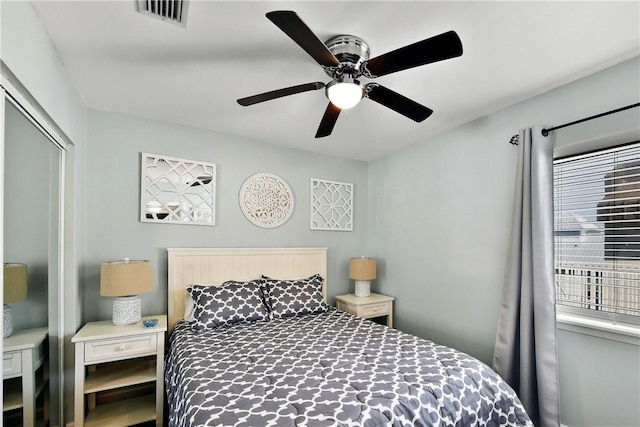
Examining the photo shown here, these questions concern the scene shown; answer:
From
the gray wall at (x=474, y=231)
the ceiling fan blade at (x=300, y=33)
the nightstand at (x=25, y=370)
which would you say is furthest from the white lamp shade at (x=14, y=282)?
the gray wall at (x=474, y=231)

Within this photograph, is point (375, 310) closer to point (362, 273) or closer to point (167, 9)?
point (362, 273)

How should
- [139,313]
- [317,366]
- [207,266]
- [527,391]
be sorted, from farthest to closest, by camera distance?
[207,266] → [139,313] → [527,391] → [317,366]

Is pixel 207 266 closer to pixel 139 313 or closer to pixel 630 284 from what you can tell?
pixel 139 313

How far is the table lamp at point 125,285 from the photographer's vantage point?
229 centimetres

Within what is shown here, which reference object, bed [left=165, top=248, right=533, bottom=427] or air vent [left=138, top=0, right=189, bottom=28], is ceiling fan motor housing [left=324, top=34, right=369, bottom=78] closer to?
air vent [left=138, top=0, right=189, bottom=28]

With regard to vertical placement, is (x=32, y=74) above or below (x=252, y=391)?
above

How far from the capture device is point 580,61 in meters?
1.89

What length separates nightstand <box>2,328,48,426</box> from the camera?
4.53 feet

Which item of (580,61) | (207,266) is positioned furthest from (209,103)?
(580,61)

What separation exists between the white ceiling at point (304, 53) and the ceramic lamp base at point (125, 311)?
1525 millimetres

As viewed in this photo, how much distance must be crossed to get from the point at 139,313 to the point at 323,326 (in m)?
1.43

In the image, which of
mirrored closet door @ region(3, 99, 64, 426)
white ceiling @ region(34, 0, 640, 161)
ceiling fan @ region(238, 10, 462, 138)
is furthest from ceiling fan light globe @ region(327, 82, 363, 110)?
mirrored closet door @ region(3, 99, 64, 426)

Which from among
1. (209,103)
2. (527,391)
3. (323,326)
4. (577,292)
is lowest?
(527,391)

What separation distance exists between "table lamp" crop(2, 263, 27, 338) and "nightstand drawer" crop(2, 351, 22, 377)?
10 centimetres
